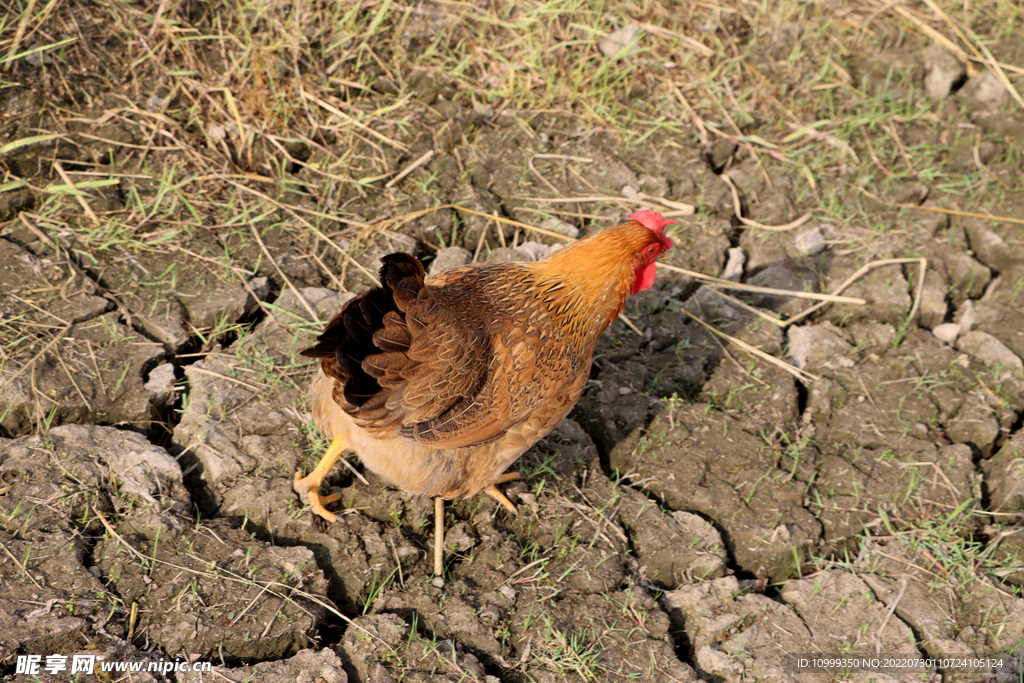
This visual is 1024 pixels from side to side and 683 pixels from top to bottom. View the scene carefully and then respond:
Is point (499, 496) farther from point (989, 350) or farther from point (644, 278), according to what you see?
point (989, 350)

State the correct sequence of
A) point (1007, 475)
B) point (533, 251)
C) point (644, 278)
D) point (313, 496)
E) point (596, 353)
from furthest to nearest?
point (533, 251)
point (596, 353)
point (1007, 475)
point (644, 278)
point (313, 496)

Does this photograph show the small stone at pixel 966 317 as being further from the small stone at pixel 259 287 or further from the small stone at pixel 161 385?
the small stone at pixel 161 385

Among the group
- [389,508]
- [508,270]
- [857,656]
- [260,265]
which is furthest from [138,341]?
[857,656]

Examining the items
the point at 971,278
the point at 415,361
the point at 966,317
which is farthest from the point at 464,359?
the point at 971,278

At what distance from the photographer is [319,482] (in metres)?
2.60

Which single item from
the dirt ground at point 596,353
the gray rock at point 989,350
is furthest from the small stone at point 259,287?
the gray rock at point 989,350

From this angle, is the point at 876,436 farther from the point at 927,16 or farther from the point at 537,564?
the point at 927,16

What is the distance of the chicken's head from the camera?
2854 mm

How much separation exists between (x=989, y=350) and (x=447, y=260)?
274cm

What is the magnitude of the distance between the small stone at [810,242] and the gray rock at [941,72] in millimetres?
1615

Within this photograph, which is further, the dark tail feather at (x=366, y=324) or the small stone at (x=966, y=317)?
the small stone at (x=966, y=317)

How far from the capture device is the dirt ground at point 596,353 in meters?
2.41

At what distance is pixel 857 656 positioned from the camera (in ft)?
8.33

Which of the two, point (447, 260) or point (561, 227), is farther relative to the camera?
point (561, 227)
